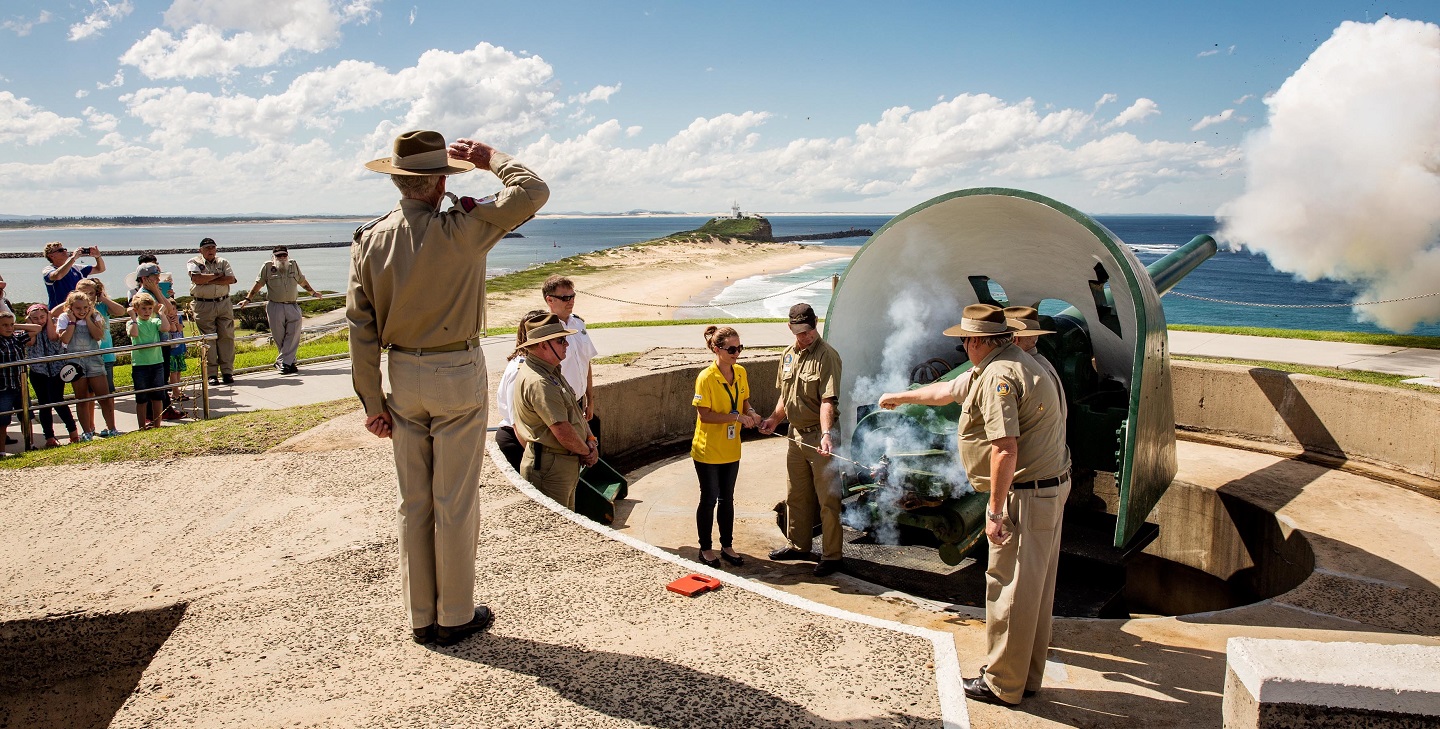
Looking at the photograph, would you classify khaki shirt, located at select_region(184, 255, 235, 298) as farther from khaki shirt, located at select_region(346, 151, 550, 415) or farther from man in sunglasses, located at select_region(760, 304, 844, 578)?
khaki shirt, located at select_region(346, 151, 550, 415)

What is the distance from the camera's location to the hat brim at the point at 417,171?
3.50 meters

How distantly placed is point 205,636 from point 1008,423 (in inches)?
147

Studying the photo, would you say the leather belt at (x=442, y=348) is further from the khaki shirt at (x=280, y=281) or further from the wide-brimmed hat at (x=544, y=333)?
the khaki shirt at (x=280, y=281)

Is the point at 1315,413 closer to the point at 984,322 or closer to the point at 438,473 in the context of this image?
the point at 984,322

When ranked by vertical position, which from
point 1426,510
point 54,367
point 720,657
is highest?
→ point 54,367

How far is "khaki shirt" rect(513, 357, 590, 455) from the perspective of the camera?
19.0 ft

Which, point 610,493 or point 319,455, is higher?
point 319,455

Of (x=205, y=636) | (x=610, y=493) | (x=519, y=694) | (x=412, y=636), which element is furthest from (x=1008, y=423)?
(x=610, y=493)

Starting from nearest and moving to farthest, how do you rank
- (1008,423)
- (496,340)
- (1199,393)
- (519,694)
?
(519,694), (1008,423), (1199,393), (496,340)

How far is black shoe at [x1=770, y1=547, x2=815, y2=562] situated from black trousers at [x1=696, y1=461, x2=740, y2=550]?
57 cm

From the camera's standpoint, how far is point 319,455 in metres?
7.06

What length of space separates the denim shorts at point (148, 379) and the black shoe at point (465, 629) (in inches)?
266

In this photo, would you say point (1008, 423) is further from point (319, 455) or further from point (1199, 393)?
point (1199, 393)

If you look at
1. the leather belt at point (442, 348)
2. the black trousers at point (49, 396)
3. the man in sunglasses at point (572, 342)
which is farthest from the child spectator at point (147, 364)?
the leather belt at point (442, 348)
